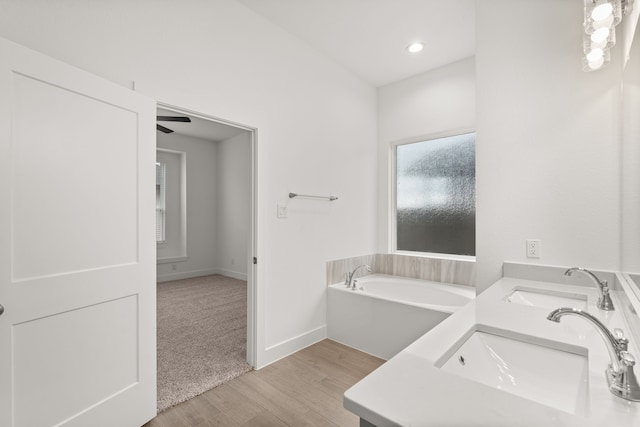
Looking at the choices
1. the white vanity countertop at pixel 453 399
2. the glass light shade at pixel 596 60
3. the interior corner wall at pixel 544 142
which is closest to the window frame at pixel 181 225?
the interior corner wall at pixel 544 142

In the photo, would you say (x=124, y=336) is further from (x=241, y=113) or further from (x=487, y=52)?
(x=487, y=52)

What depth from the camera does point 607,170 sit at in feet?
5.31

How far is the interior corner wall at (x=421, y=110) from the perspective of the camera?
2992 mm

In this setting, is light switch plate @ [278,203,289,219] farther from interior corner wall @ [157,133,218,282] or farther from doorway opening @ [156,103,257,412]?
interior corner wall @ [157,133,218,282]

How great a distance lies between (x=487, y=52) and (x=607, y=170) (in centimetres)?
101

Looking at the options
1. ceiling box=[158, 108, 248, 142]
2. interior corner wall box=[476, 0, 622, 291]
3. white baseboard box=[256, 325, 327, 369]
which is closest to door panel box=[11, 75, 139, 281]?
white baseboard box=[256, 325, 327, 369]

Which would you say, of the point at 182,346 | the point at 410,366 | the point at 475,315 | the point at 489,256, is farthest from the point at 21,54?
the point at 489,256

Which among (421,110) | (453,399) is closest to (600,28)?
(453,399)

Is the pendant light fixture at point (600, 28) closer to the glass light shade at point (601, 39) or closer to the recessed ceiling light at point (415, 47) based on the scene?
the glass light shade at point (601, 39)

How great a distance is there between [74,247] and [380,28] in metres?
2.62

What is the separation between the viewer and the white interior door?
1.24 meters

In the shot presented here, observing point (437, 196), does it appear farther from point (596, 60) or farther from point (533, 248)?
point (596, 60)

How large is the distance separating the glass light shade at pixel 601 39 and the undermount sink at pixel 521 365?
4.68 ft

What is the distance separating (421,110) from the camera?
10.8 ft
